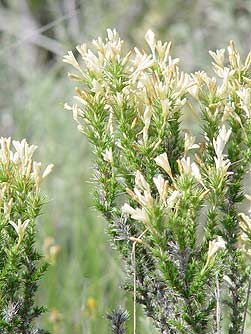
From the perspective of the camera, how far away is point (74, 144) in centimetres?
571

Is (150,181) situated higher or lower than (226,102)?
lower

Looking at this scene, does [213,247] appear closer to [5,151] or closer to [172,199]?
[172,199]

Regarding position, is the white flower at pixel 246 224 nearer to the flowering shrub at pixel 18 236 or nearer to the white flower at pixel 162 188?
the white flower at pixel 162 188

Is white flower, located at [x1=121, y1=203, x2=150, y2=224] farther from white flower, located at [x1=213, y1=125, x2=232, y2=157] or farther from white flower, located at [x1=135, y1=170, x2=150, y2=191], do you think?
white flower, located at [x1=213, y1=125, x2=232, y2=157]

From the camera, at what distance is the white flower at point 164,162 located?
2.00 meters

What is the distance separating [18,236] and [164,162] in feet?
1.54

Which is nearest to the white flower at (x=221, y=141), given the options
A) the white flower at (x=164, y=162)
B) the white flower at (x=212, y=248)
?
the white flower at (x=164, y=162)

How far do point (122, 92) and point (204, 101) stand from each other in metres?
0.26

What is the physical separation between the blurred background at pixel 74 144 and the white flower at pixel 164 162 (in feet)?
1.69

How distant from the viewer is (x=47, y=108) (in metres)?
5.48

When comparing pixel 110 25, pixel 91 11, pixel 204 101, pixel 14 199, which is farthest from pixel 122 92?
pixel 110 25

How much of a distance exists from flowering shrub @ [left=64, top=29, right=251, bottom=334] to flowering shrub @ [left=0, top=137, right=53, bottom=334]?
0.19m

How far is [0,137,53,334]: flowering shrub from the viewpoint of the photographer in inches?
81.2

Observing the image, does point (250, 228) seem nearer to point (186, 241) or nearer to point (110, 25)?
point (186, 241)
